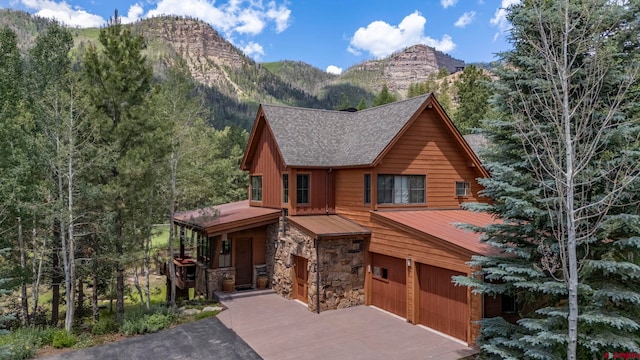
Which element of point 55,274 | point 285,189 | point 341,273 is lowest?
point 55,274

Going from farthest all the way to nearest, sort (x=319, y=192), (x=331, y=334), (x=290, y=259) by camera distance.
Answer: (x=319, y=192) → (x=290, y=259) → (x=331, y=334)

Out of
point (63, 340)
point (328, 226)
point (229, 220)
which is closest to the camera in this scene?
point (63, 340)

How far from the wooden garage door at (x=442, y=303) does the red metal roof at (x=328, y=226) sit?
122 inches

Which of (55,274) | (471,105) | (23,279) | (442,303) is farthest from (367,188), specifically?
(471,105)

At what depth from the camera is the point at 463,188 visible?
1750 cm

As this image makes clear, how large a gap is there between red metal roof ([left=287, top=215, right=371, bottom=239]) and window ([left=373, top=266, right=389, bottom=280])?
1364 mm

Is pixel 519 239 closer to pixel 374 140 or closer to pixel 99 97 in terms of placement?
pixel 374 140

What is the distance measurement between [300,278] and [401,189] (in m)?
5.46

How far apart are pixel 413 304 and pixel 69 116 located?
1284cm

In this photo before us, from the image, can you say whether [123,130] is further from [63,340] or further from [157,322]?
[63,340]

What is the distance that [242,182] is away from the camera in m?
39.9

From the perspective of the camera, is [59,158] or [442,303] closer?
[442,303]

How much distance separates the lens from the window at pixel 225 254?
1731cm

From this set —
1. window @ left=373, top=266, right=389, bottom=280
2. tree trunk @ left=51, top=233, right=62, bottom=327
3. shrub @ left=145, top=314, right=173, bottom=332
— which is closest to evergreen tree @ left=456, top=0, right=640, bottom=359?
window @ left=373, top=266, right=389, bottom=280
